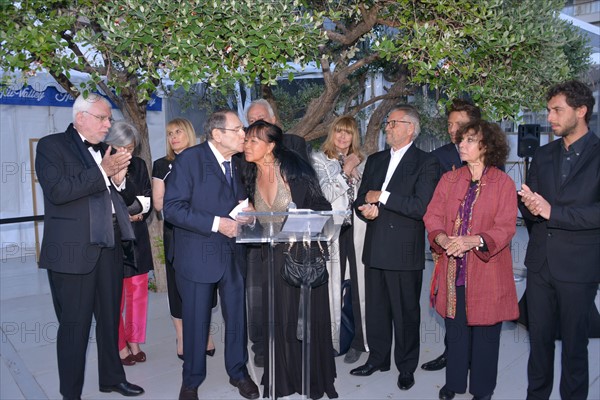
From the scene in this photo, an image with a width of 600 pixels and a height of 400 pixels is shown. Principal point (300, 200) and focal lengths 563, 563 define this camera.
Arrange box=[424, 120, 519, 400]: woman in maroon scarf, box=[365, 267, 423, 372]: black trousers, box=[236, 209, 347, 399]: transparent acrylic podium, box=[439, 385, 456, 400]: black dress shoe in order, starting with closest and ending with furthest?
1. box=[236, 209, 347, 399]: transparent acrylic podium
2. box=[424, 120, 519, 400]: woman in maroon scarf
3. box=[439, 385, 456, 400]: black dress shoe
4. box=[365, 267, 423, 372]: black trousers

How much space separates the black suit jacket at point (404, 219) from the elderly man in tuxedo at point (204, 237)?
1.10m

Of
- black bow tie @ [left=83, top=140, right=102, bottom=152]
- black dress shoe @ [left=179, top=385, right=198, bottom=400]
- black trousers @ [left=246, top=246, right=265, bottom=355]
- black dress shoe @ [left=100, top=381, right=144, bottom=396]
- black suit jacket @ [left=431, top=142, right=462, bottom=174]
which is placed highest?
black bow tie @ [left=83, top=140, right=102, bottom=152]

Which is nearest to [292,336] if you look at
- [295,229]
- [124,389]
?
[295,229]

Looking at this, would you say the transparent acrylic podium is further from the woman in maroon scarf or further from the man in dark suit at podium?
the man in dark suit at podium

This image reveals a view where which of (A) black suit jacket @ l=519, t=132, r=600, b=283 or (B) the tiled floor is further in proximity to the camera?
(B) the tiled floor

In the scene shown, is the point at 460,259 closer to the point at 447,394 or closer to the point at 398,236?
the point at 398,236

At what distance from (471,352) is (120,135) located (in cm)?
308

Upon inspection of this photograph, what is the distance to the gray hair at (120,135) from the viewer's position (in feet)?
14.4

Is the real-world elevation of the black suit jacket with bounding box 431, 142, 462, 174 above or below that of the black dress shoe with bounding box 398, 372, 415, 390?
above

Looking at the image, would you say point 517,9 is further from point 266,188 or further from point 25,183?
point 25,183

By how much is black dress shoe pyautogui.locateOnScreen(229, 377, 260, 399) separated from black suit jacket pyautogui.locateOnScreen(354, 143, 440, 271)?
1270 millimetres

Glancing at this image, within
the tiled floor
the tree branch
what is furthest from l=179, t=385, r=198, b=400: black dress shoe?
the tree branch

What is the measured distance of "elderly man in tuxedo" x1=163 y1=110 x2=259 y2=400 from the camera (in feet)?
12.5

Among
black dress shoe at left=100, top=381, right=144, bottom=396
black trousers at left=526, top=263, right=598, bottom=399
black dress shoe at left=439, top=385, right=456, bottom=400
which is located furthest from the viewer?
black dress shoe at left=100, top=381, right=144, bottom=396
